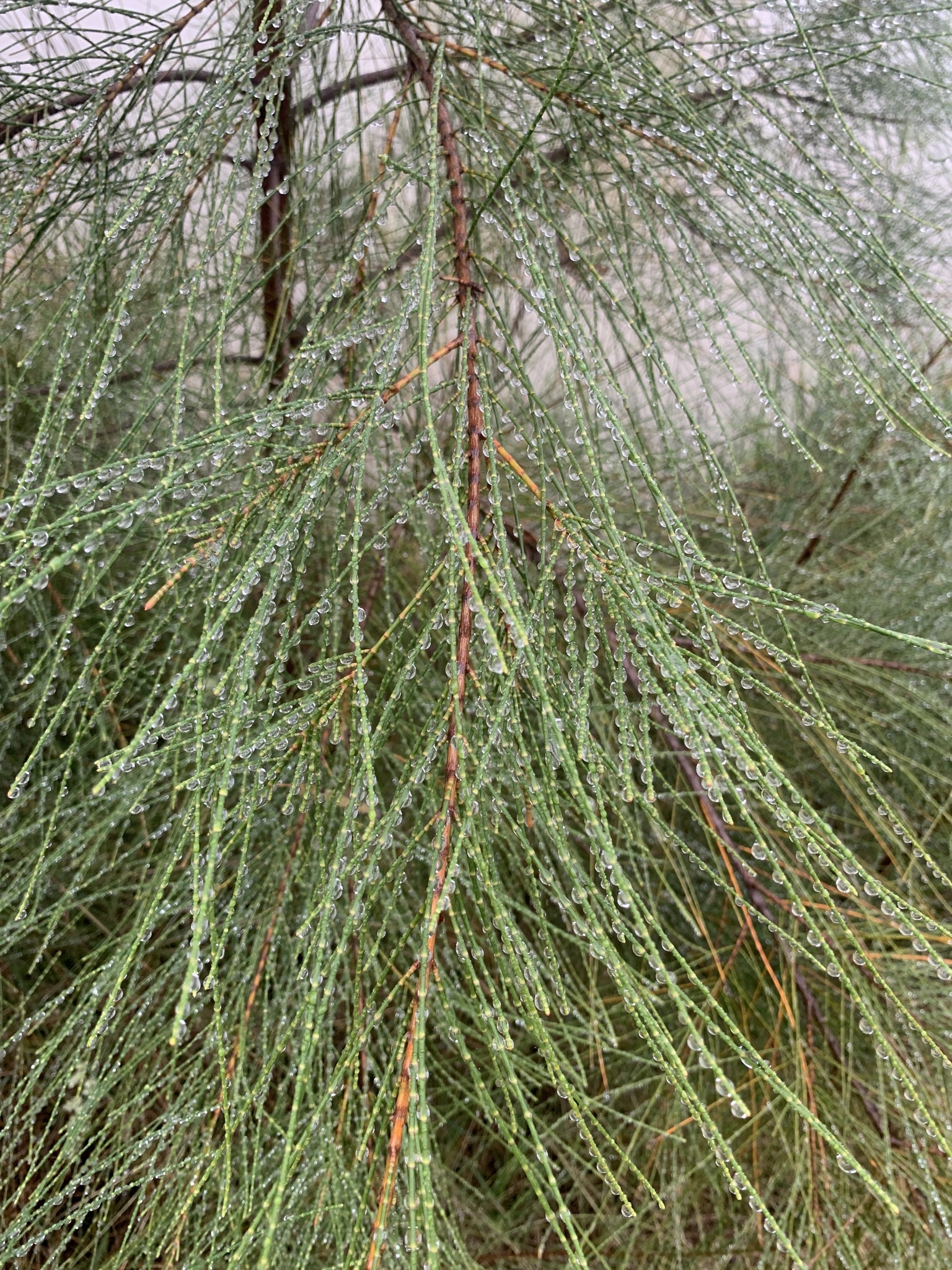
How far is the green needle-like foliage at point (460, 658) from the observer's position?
0.36 metres

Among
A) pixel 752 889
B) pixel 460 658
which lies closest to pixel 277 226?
pixel 460 658

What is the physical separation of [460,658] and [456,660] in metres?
0.02

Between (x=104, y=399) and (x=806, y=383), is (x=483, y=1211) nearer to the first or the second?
(x=104, y=399)

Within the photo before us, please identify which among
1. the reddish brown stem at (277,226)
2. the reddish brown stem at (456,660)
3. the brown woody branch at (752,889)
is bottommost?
the brown woody branch at (752,889)

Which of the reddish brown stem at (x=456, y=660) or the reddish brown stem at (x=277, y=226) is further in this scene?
the reddish brown stem at (x=277, y=226)

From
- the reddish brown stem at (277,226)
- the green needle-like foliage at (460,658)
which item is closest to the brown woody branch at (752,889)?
the green needle-like foliage at (460,658)

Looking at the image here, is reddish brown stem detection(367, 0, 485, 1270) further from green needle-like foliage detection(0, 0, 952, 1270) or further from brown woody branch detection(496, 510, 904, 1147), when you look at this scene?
brown woody branch detection(496, 510, 904, 1147)

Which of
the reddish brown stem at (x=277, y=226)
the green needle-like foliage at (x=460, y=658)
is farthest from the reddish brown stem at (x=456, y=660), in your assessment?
the reddish brown stem at (x=277, y=226)

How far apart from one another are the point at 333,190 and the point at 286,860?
0.60 metres

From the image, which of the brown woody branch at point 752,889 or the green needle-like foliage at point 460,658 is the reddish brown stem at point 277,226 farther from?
the brown woody branch at point 752,889

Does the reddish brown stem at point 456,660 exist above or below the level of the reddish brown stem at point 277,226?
below

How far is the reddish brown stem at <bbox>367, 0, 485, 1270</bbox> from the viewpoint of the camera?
0.32m

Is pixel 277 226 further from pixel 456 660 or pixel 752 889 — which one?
pixel 752 889

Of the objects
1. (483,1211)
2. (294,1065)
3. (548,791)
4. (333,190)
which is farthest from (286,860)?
(483,1211)
